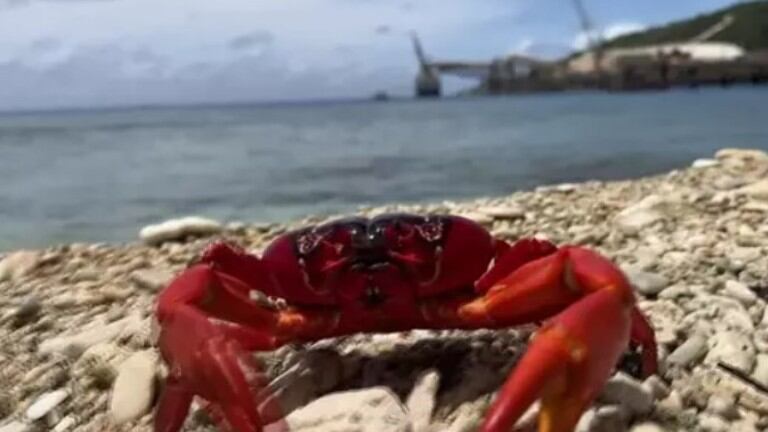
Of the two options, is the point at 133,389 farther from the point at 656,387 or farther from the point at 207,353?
the point at 656,387

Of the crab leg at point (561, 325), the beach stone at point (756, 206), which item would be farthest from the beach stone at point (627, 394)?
the beach stone at point (756, 206)

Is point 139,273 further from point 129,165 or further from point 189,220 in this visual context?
point 129,165

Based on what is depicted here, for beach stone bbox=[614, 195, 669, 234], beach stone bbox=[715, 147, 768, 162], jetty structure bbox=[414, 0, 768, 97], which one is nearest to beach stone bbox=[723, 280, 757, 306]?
beach stone bbox=[614, 195, 669, 234]

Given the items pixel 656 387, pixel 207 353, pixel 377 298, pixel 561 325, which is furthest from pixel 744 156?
pixel 207 353

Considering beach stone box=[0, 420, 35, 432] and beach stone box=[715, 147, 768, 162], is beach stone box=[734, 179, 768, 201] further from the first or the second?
beach stone box=[0, 420, 35, 432]

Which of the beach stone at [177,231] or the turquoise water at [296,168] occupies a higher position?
the beach stone at [177,231]

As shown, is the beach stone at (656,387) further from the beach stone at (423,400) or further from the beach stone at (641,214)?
the beach stone at (641,214)

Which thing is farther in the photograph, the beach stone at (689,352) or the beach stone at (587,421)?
the beach stone at (689,352)

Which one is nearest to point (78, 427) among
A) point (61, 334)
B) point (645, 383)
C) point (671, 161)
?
point (61, 334)
